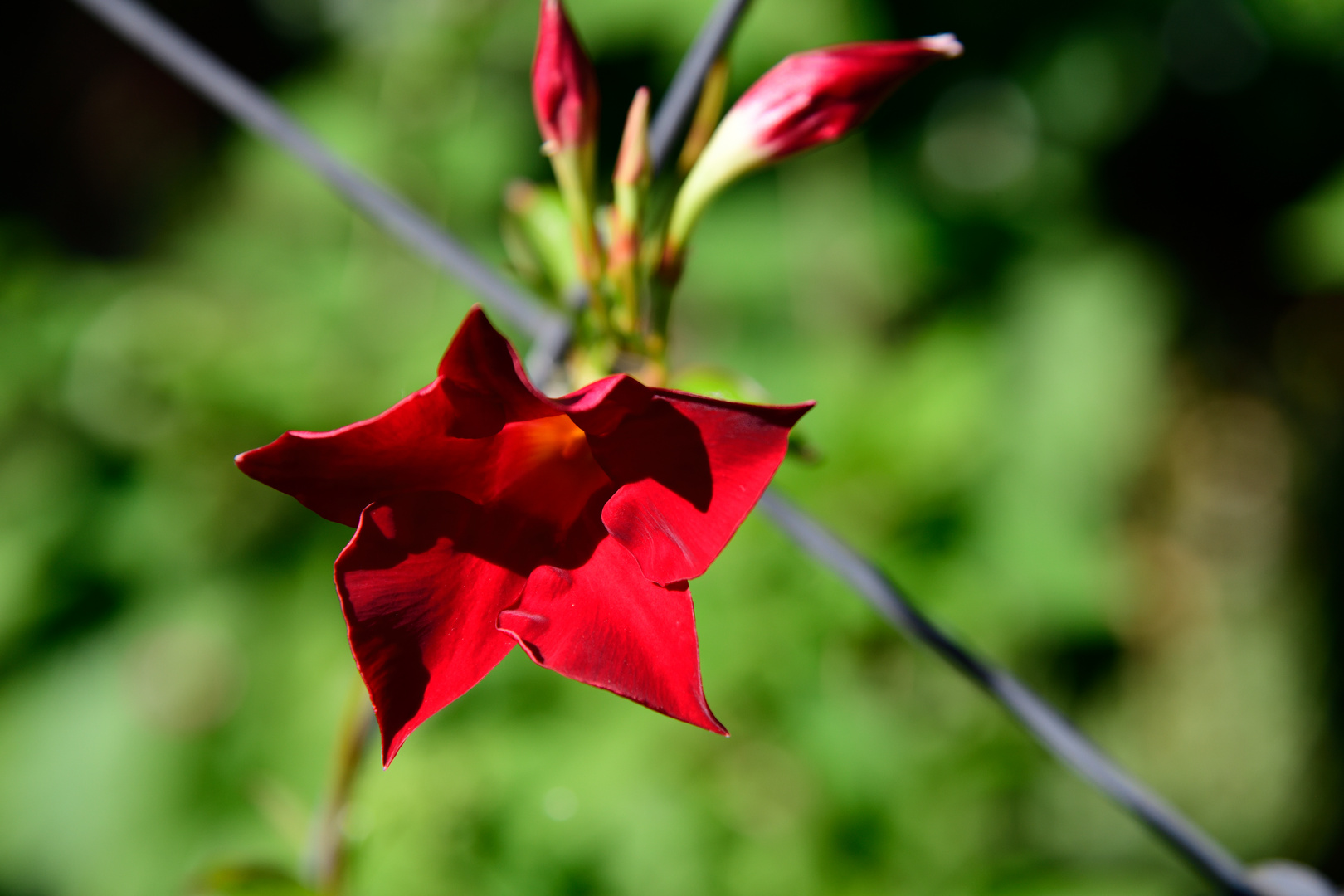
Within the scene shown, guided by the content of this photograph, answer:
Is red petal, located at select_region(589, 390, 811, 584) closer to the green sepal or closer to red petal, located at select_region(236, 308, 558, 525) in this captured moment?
red petal, located at select_region(236, 308, 558, 525)

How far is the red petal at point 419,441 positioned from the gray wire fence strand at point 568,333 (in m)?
0.13

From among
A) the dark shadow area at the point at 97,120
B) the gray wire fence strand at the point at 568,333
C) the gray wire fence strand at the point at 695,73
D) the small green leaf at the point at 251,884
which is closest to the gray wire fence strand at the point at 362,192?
the gray wire fence strand at the point at 568,333

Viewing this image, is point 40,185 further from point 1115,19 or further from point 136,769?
point 1115,19

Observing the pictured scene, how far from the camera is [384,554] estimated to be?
1.24ft

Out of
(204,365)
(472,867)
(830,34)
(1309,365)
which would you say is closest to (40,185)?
(204,365)

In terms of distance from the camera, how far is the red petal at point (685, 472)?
344 millimetres

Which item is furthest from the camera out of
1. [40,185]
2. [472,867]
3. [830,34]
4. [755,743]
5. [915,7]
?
[40,185]

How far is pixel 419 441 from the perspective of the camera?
38 cm

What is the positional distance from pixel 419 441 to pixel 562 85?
0.76ft

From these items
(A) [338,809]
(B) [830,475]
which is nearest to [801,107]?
(A) [338,809]

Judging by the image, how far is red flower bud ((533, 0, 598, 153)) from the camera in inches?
19.5

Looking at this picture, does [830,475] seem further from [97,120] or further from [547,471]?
[97,120]

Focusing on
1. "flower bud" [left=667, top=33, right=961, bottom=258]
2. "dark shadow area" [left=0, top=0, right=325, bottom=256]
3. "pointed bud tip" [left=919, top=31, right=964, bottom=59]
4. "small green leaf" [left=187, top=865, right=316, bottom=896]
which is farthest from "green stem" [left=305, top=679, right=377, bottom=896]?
"dark shadow area" [left=0, top=0, right=325, bottom=256]

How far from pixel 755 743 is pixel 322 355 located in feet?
2.86
